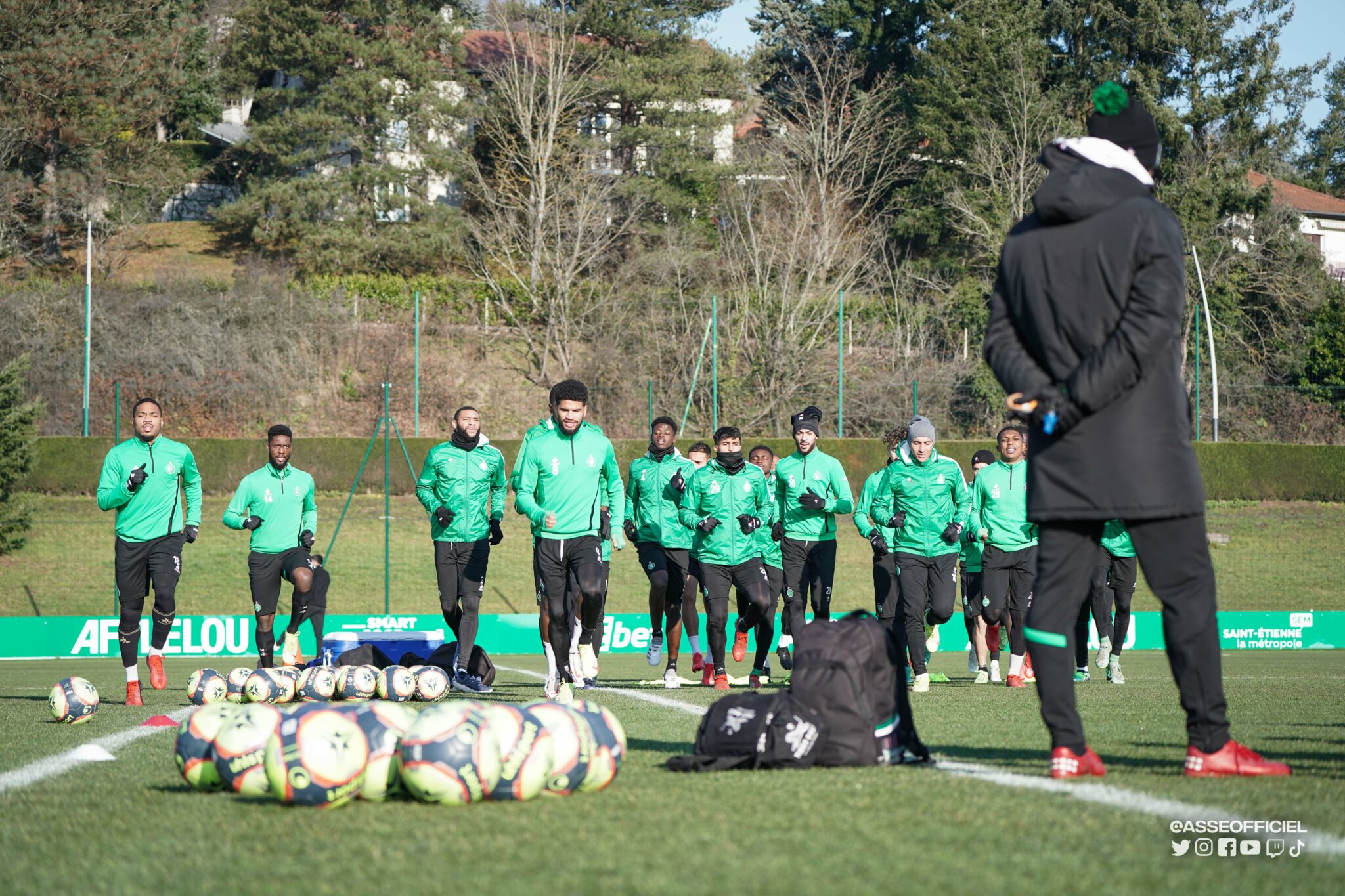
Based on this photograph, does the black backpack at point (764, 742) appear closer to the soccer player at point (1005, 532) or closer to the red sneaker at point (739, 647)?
the soccer player at point (1005, 532)

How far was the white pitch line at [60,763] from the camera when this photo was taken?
504cm

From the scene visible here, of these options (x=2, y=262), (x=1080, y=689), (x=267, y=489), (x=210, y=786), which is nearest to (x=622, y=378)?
(x=2, y=262)

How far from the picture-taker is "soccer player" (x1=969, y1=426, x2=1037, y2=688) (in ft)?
39.8

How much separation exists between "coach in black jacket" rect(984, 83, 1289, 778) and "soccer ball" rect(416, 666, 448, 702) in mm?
5909

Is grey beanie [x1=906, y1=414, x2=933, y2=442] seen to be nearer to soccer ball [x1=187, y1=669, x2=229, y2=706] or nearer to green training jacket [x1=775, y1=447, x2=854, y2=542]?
green training jacket [x1=775, y1=447, x2=854, y2=542]

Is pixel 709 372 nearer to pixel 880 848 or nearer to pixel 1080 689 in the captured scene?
pixel 1080 689

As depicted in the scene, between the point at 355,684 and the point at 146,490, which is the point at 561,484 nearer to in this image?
the point at 355,684

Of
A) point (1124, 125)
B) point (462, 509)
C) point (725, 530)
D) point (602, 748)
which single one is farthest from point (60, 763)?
point (725, 530)

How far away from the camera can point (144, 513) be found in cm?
1059

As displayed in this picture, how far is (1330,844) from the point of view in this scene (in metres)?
3.36

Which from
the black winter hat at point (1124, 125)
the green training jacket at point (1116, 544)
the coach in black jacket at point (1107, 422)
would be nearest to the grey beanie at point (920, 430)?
the green training jacket at point (1116, 544)

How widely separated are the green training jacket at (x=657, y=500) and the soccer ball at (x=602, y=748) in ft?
27.5

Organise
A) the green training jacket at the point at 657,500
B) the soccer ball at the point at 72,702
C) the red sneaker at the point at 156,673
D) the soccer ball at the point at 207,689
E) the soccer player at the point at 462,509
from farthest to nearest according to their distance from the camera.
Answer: the green training jacket at the point at 657,500, the soccer player at the point at 462,509, the red sneaker at the point at 156,673, the soccer ball at the point at 207,689, the soccer ball at the point at 72,702

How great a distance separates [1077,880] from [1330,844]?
873mm
